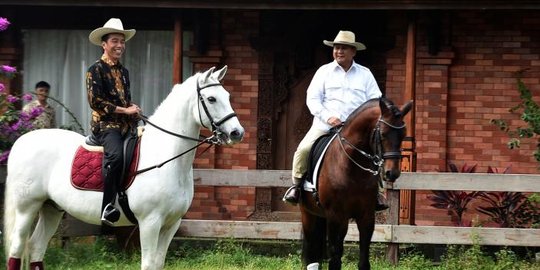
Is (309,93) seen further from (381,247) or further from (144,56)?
(144,56)

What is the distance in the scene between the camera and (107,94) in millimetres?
8930

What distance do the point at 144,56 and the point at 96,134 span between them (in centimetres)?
669

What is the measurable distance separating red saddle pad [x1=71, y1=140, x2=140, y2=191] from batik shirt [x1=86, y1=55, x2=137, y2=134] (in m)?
0.23

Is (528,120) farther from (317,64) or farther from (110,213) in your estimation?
(110,213)

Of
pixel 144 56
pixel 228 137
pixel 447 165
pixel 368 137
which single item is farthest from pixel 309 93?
pixel 144 56

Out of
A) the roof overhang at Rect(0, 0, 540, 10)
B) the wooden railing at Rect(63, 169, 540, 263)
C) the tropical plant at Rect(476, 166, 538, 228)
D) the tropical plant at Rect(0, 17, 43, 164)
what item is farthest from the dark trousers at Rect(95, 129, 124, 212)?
the tropical plant at Rect(476, 166, 538, 228)

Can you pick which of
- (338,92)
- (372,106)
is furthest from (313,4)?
(372,106)

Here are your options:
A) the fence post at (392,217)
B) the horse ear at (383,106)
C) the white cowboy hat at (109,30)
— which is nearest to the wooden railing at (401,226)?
the fence post at (392,217)

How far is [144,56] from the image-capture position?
15.7m

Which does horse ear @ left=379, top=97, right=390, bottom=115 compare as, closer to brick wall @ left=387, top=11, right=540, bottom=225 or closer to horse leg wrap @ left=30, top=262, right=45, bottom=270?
horse leg wrap @ left=30, top=262, right=45, bottom=270

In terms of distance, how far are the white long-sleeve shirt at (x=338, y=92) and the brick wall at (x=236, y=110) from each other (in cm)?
542

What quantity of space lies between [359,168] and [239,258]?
3663mm

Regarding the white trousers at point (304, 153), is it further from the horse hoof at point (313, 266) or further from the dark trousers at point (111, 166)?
the dark trousers at point (111, 166)

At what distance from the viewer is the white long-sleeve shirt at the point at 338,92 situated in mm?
9688
